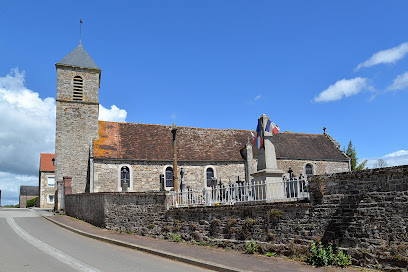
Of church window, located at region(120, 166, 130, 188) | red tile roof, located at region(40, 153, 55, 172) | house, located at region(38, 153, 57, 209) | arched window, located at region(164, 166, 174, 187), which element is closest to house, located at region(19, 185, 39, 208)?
red tile roof, located at region(40, 153, 55, 172)

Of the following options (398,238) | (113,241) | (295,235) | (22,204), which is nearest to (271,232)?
(295,235)

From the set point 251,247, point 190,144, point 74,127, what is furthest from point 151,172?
point 251,247

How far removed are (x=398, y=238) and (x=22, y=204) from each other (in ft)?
215

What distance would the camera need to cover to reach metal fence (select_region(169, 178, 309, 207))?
32.7 ft

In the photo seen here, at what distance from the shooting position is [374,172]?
7.58 m

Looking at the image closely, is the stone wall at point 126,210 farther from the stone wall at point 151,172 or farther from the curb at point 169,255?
the stone wall at point 151,172

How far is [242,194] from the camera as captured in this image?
11.5 meters

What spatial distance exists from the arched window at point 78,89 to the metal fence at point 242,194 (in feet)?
61.3

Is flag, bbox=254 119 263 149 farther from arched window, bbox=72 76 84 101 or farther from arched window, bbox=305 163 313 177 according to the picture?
arched window, bbox=72 76 84 101

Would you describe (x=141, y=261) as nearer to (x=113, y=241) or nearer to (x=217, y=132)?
(x=113, y=241)

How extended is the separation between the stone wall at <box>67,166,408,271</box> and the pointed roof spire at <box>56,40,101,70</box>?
21351mm

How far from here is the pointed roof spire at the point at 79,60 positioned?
28.6 meters

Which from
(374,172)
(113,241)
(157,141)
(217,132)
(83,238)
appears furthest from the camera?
(217,132)

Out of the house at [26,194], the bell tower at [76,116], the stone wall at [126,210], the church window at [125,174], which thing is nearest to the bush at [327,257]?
the stone wall at [126,210]
